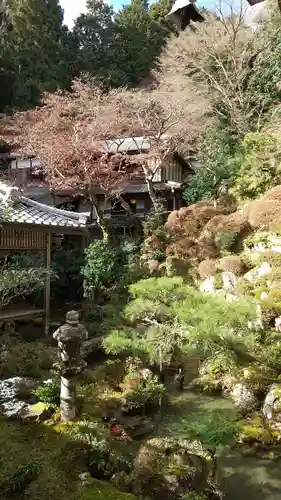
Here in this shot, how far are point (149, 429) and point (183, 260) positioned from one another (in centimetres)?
704

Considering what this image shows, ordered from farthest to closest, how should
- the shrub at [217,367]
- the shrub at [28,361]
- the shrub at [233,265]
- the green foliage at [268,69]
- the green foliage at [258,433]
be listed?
the green foliage at [268,69] → the shrub at [233,265] → the shrub at [28,361] → the shrub at [217,367] → the green foliage at [258,433]

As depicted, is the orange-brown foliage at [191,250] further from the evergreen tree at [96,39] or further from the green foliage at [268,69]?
the evergreen tree at [96,39]

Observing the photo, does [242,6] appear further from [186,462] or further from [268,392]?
[186,462]

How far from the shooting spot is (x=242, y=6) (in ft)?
56.1

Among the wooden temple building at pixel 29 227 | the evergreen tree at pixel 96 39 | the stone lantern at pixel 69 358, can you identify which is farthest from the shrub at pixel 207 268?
the evergreen tree at pixel 96 39

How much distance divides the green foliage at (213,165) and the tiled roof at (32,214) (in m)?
6.88

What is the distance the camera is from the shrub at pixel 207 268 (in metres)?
12.2

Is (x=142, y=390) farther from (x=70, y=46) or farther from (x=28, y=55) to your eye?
(x=70, y=46)

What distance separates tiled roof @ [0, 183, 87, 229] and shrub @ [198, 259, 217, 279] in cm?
377

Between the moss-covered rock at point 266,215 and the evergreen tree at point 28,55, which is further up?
the evergreen tree at point 28,55

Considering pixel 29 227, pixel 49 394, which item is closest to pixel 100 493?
pixel 49 394

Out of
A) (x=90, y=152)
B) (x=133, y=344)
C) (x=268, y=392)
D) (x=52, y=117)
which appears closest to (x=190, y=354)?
(x=133, y=344)

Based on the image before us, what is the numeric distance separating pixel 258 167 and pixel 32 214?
8776mm

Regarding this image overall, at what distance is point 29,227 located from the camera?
10148 mm
